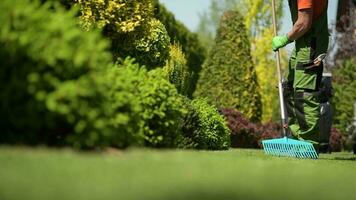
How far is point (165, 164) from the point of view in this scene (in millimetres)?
3943

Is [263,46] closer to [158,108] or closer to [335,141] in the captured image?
[335,141]

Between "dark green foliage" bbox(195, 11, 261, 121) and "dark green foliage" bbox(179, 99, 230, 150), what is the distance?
273 inches

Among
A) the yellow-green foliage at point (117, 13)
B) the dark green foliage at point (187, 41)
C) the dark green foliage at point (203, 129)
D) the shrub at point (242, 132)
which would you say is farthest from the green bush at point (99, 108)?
the dark green foliage at point (187, 41)

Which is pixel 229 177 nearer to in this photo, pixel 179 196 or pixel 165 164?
pixel 165 164

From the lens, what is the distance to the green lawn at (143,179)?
297cm

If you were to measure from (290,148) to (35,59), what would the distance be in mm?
4462

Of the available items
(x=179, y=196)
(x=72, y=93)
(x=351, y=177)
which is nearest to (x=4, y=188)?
(x=179, y=196)

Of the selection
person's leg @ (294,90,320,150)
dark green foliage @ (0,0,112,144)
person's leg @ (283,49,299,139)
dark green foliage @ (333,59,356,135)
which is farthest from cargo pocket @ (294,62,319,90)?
dark green foliage @ (333,59,356,135)

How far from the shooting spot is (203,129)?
8.23m

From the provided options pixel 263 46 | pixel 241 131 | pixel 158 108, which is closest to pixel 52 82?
pixel 158 108

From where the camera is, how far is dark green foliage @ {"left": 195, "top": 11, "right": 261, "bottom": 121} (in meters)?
16.5

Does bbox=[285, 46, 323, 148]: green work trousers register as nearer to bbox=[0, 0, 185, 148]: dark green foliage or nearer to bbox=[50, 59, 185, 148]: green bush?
bbox=[50, 59, 185, 148]: green bush

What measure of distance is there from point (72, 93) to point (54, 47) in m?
0.35

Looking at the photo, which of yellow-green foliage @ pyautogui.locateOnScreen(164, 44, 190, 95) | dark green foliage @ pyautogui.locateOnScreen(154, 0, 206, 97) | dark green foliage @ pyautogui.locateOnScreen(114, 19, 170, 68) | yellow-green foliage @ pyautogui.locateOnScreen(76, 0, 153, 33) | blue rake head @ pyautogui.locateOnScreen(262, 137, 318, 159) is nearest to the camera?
blue rake head @ pyautogui.locateOnScreen(262, 137, 318, 159)
